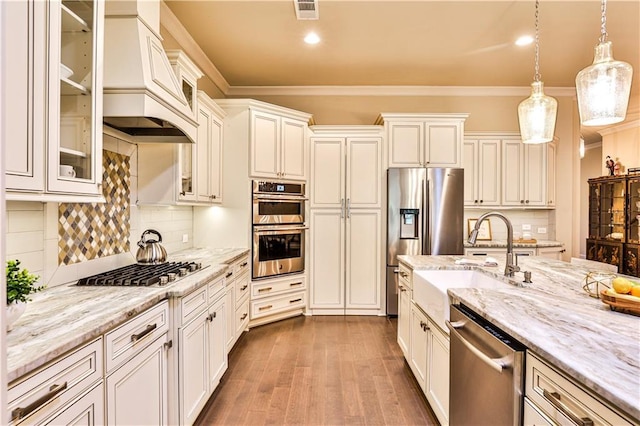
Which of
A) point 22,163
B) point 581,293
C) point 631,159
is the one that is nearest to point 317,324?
point 581,293

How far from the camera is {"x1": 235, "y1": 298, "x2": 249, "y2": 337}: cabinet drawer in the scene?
3.27 m

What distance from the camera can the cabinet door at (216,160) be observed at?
3342mm

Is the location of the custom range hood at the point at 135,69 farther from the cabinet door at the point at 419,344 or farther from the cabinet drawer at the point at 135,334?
the cabinet door at the point at 419,344

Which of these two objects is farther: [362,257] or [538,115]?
[362,257]

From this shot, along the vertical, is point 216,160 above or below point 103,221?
above

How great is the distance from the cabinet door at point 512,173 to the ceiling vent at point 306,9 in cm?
316

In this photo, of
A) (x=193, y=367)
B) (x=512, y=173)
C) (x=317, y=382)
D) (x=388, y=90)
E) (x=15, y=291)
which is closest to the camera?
(x=15, y=291)

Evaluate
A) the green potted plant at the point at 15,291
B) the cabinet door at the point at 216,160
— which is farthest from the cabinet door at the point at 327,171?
the green potted plant at the point at 15,291

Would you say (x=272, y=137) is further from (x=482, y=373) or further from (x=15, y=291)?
(x=482, y=373)

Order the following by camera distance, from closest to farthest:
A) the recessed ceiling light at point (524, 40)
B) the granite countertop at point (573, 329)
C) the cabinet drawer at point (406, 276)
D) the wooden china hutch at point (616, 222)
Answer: the granite countertop at point (573, 329)
the cabinet drawer at point (406, 276)
the recessed ceiling light at point (524, 40)
the wooden china hutch at point (616, 222)

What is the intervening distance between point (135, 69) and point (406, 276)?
2.32 m

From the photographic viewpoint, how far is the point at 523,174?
4668mm

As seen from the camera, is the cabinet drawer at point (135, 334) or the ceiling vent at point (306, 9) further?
the ceiling vent at point (306, 9)

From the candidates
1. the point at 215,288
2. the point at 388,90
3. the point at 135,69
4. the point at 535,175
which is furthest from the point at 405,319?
the point at 388,90
